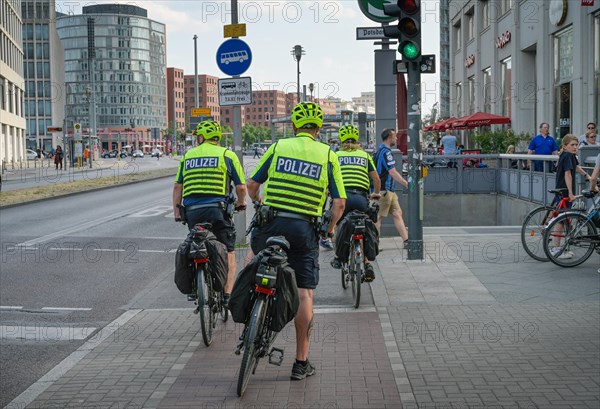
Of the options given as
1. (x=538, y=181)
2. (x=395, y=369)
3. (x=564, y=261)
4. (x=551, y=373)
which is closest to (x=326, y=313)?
(x=395, y=369)

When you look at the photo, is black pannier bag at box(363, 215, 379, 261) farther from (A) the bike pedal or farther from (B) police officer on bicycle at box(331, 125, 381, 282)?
(A) the bike pedal

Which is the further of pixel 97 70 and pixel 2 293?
pixel 97 70

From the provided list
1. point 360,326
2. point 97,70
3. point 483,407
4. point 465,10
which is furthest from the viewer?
point 97,70

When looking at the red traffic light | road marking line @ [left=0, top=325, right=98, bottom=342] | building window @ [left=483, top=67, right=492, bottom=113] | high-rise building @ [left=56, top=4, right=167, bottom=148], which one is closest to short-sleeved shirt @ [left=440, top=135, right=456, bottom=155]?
building window @ [left=483, top=67, right=492, bottom=113]

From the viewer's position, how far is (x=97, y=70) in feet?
545

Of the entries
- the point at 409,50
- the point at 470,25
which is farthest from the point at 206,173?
the point at 470,25

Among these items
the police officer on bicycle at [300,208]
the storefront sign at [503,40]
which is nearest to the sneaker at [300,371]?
the police officer on bicycle at [300,208]

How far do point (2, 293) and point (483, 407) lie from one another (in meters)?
6.83

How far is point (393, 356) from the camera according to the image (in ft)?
21.7

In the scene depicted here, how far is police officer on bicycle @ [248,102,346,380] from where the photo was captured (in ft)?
19.9

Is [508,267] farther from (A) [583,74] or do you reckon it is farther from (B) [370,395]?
(A) [583,74]

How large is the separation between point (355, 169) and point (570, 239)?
288 centimetres

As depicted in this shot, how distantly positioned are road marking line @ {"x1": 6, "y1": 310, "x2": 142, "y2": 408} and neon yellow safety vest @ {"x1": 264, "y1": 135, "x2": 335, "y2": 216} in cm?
205

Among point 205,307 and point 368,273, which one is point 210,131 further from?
point 368,273
